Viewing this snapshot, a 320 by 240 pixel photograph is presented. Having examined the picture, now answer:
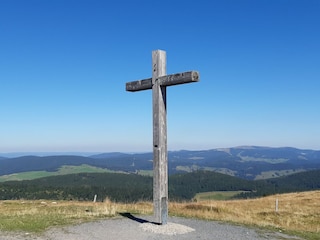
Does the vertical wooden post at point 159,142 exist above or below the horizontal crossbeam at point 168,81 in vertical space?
below

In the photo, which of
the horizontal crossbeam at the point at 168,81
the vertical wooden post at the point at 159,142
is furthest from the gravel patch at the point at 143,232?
the horizontal crossbeam at the point at 168,81

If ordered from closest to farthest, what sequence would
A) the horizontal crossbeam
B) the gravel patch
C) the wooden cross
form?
the gravel patch, the horizontal crossbeam, the wooden cross

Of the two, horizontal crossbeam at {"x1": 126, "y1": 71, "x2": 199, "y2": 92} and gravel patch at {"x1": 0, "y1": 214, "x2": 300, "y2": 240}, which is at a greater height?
horizontal crossbeam at {"x1": 126, "y1": 71, "x2": 199, "y2": 92}

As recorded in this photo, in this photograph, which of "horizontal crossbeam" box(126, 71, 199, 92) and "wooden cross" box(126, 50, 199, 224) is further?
"wooden cross" box(126, 50, 199, 224)

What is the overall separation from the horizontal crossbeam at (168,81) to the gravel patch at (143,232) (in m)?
5.25

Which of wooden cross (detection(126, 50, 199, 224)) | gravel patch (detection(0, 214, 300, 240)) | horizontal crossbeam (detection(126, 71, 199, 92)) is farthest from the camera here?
wooden cross (detection(126, 50, 199, 224))

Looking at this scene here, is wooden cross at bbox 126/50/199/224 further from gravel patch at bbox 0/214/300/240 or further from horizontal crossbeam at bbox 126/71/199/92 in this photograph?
gravel patch at bbox 0/214/300/240

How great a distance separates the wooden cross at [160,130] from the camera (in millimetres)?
12750

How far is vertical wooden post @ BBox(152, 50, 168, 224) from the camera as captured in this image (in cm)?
1278

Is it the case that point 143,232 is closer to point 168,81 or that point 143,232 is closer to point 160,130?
point 160,130

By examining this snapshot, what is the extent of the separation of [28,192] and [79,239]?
103 metres

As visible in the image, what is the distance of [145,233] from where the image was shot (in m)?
12.0

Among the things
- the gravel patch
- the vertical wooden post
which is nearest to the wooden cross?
the vertical wooden post

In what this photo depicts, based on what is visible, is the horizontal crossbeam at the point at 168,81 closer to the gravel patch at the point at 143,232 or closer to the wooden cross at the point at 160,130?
the wooden cross at the point at 160,130
